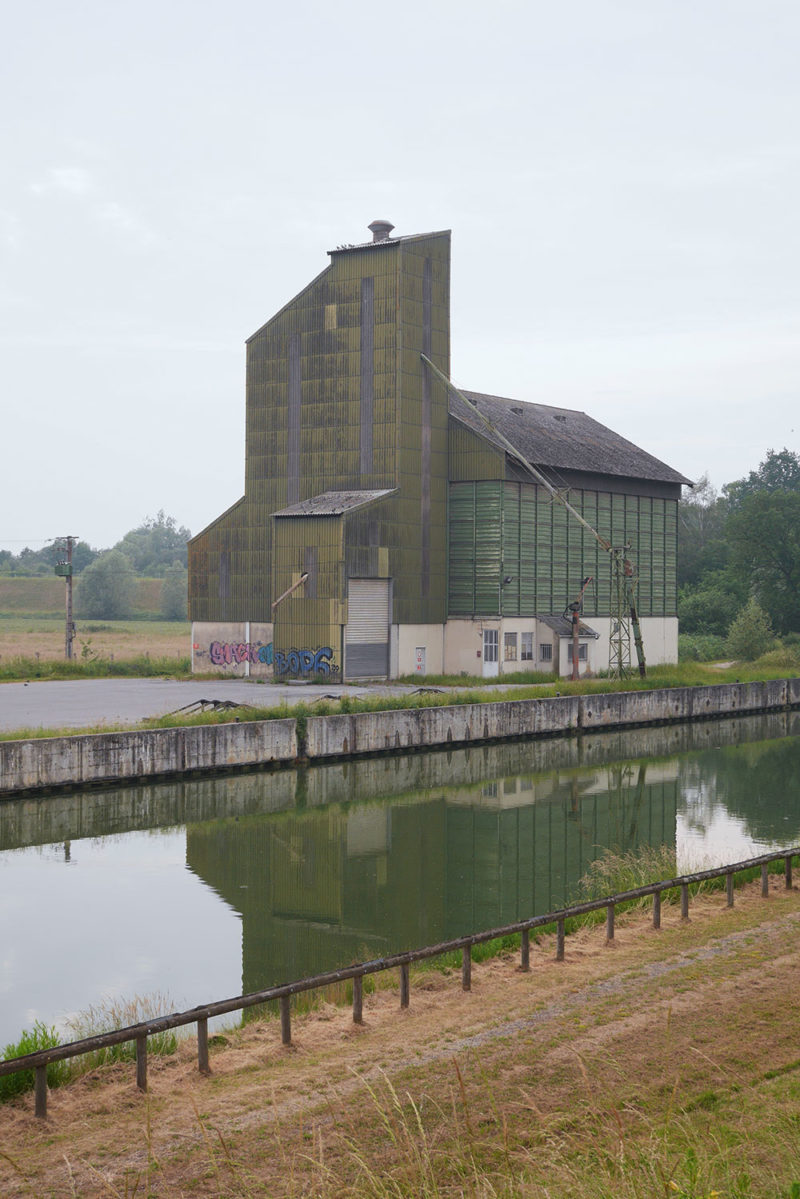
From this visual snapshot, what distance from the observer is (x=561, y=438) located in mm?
67312

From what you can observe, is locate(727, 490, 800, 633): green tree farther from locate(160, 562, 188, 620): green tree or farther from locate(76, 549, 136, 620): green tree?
locate(76, 549, 136, 620): green tree

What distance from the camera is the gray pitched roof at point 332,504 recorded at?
178 feet

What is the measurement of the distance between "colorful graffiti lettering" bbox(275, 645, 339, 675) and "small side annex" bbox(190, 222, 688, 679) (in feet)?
0.23

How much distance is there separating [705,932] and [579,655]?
45.5 m

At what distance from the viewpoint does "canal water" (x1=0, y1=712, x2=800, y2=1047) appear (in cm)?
1870

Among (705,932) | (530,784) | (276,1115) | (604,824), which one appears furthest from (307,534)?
(276,1115)

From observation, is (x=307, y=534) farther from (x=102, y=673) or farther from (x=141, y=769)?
(x=141, y=769)

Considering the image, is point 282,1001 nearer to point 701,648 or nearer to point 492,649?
point 492,649

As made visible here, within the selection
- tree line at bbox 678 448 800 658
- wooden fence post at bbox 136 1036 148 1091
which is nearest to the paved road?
wooden fence post at bbox 136 1036 148 1091

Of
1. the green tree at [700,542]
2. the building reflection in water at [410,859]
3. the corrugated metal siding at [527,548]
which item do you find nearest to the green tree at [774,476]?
the green tree at [700,542]

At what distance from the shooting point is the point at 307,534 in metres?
54.7

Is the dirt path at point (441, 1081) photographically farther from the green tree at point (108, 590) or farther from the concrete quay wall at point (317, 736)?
the green tree at point (108, 590)

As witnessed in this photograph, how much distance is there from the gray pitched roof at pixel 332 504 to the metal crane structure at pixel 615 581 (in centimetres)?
656

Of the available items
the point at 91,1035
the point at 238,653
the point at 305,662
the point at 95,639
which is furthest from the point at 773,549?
the point at 91,1035
